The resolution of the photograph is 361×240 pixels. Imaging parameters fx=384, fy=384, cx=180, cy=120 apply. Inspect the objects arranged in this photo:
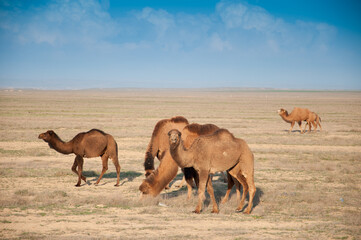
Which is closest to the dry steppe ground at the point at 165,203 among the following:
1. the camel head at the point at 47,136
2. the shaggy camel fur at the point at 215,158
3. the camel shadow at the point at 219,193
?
the camel shadow at the point at 219,193

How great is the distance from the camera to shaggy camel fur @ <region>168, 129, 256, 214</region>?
8289mm

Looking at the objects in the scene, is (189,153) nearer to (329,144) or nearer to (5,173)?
(5,173)

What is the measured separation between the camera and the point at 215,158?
8.56 m

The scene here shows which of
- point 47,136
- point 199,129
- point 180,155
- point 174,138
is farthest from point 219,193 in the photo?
point 47,136

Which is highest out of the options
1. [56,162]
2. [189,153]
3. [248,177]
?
[189,153]

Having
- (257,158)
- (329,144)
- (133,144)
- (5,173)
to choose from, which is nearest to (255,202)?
(257,158)

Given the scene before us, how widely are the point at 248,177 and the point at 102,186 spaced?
4.97m

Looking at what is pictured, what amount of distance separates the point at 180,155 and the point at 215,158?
0.89 m

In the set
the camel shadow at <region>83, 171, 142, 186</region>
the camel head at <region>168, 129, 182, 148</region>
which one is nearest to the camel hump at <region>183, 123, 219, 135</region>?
the camel head at <region>168, 129, 182, 148</region>

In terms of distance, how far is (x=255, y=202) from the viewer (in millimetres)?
10125

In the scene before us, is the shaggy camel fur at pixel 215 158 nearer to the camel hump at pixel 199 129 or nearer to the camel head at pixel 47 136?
the camel hump at pixel 199 129

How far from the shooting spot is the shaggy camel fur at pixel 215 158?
27.2ft

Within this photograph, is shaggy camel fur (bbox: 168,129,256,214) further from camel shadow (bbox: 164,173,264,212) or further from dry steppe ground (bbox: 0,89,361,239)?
camel shadow (bbox: 164,173,264,212)

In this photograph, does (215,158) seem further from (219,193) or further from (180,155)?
(219,193)
